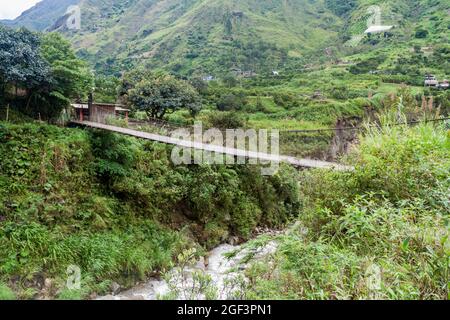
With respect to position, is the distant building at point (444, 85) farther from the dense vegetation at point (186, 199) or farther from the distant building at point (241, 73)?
the distant building at point (241, 73)

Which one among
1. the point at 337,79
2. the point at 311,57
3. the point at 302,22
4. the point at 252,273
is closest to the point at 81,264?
the point at 252,273

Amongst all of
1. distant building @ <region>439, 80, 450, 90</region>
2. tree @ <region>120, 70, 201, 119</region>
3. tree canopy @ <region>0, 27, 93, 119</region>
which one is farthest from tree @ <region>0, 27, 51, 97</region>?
distant building @ <region>439, 80, 450, 90</region>

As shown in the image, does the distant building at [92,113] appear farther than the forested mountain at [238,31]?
No

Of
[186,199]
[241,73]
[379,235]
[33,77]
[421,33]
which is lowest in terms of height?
[186,199]

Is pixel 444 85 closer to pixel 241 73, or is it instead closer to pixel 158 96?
pixel 241 73

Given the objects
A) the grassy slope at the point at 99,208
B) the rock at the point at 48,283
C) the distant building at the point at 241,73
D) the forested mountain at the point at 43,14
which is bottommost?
the rock at the point at 48,283

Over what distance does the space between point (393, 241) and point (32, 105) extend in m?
7.27

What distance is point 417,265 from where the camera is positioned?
7.59ft

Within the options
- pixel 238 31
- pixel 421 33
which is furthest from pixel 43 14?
pixel 421 33

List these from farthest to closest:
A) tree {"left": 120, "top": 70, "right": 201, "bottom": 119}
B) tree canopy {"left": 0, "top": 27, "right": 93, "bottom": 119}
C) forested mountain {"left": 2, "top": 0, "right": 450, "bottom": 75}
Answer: forested mountain {"left": 2, "top": 0, "right": 450, "bottom": 75} → tree {"left": 120, "top": 70, "right": 201, "bottom": 119} → tree canopy {"left": 0, "top": 27, "right": 93, "bottom": 119}

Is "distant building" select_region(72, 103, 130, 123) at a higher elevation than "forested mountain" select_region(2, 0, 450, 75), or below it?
below

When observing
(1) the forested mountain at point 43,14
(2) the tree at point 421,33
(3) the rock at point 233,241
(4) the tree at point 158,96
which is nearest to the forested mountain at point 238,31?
(2) the tree at point 421,33

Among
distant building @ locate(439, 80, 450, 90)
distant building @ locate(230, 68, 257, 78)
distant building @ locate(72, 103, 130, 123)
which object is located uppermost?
distant building @ locate(230, 68, 257, 78)

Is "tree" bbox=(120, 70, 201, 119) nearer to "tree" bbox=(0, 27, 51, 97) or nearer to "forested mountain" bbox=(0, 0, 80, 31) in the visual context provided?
"tree" bbox=(0, 27, 51, 97)
